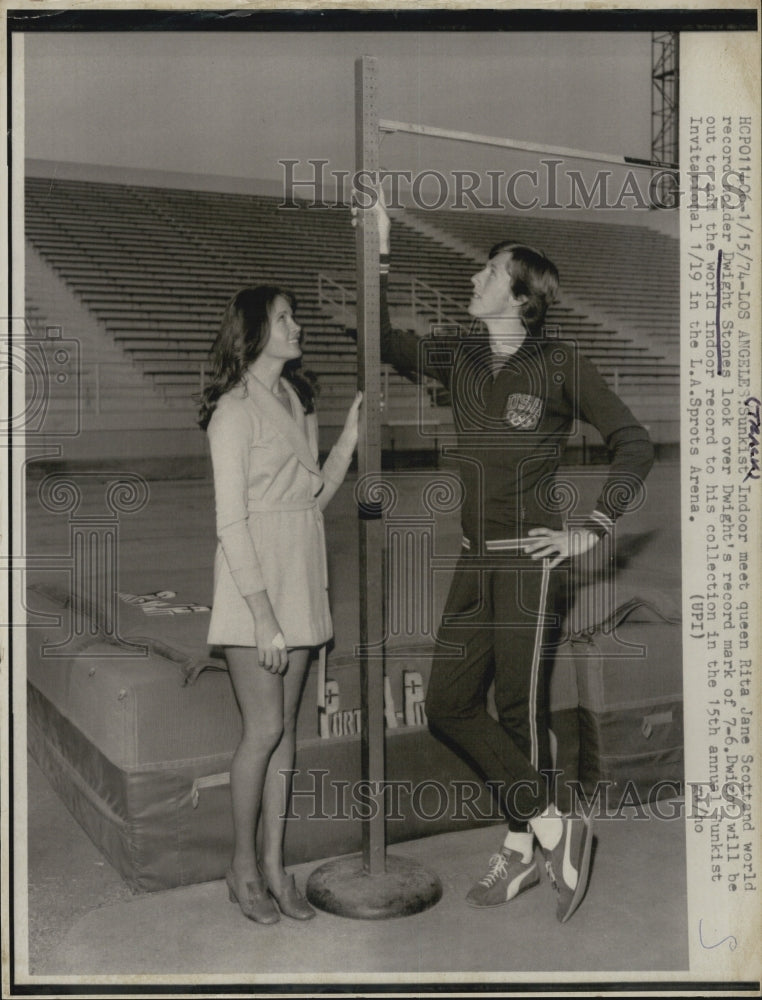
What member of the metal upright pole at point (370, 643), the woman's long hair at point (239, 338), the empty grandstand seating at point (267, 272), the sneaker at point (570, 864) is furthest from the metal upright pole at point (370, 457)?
the empty grandstand seating at point (267, 272)

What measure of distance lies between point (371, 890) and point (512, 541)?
823 millimetres

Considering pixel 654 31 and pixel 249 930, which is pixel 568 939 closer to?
pixel 249 930

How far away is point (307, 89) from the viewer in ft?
7.89

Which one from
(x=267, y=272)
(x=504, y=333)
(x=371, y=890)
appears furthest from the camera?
(x=267, y=272)

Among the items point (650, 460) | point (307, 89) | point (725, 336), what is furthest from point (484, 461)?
point (307, 89)

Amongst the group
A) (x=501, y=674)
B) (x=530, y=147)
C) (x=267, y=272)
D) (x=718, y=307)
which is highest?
(x=267, y=272)

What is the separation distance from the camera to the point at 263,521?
2.11 metres

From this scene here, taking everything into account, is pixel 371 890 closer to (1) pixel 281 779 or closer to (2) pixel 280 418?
(1) pixel 281 779

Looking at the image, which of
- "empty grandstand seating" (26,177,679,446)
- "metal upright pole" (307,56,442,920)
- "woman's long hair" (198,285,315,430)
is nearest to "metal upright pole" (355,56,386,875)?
"metal upright pole" (307,56,442,920)

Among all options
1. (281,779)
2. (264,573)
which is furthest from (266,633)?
(281,779)

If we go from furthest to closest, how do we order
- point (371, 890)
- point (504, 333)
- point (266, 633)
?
1. point (504, 333)
2. point (371, 890)
3. point (266, 633)

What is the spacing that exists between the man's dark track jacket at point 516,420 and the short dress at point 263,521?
0.35 m

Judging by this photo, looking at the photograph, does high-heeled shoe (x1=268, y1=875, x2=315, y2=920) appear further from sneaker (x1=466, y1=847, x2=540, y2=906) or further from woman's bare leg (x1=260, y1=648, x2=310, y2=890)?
sneaker (x1=466, y1=847, x2=540, y2=906)

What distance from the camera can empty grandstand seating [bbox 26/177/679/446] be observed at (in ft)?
17.4
